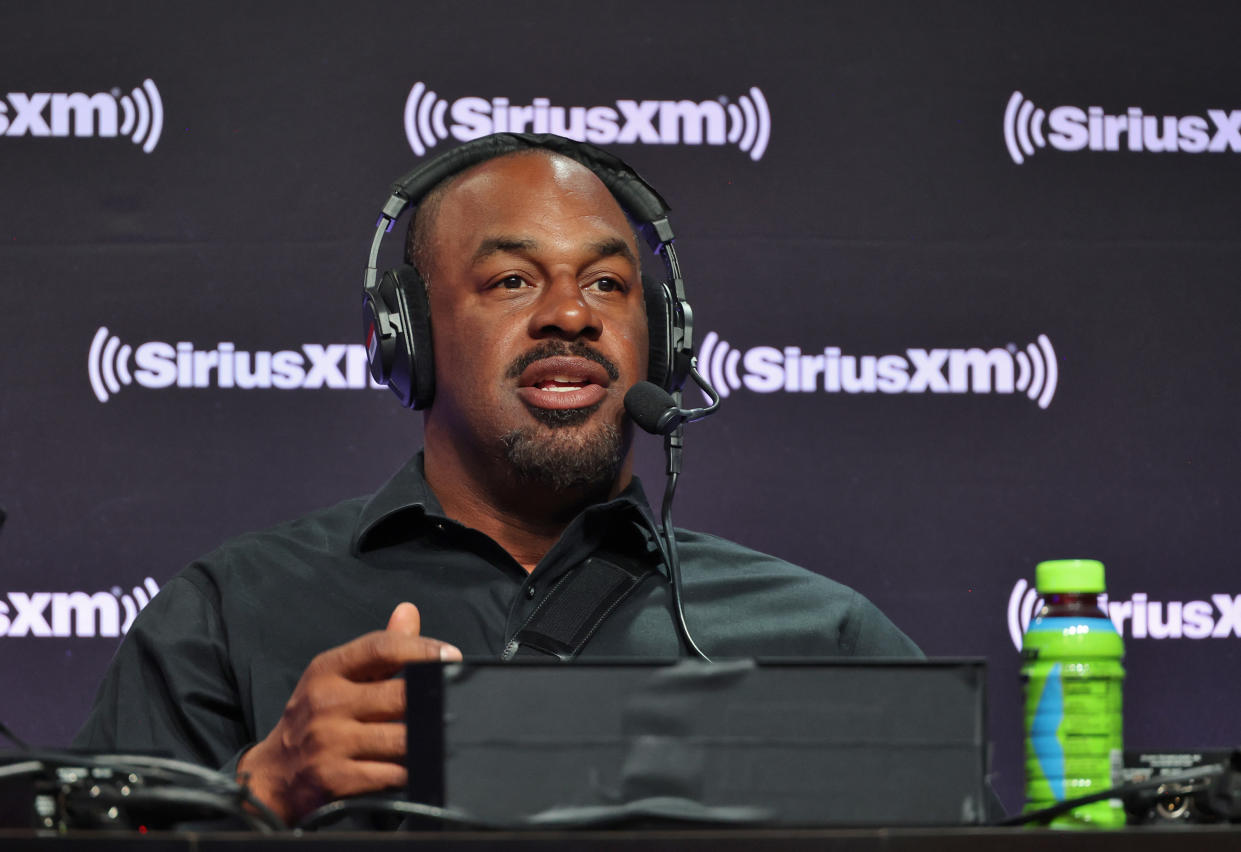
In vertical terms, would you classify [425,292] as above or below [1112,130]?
below

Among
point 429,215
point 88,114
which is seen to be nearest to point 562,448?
point 429,215

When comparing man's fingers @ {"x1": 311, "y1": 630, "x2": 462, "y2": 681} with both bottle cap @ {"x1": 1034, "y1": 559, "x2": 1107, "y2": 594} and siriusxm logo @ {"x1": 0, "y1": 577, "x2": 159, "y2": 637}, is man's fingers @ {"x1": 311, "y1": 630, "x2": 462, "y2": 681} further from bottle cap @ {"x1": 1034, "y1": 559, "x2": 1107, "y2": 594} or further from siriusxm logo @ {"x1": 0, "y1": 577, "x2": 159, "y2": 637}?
siriusxm logo @ {"x1": 0, "y1": 577, "x2": 159, "y2": 637}

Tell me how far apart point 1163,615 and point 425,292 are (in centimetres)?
125

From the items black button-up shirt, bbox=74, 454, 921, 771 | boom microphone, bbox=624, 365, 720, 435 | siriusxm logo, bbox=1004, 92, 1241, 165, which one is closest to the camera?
A: boom microphone, bbox=624, 365, 720, 435

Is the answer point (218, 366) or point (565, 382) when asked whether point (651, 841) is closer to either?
point (565, 382)

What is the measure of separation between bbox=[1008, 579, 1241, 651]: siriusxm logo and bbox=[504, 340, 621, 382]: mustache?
0.85 m

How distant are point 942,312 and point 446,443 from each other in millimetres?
863

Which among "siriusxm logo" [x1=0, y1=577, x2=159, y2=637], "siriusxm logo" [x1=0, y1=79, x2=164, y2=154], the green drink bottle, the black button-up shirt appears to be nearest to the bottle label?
the green drink bottle

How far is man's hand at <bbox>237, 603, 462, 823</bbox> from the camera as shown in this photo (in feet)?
3.14

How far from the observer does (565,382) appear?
1.64 m

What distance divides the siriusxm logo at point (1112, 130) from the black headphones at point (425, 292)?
2.42ft

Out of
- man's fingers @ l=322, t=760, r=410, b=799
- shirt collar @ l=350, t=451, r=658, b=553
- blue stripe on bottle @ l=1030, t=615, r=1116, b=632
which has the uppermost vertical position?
shirt collar @ l=350, t=451, r=658, b=553

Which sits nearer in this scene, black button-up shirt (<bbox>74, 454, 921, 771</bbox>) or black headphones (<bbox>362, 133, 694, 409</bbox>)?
black button-up shirt (<bbox>74, 454, 921, 771</bbox>)

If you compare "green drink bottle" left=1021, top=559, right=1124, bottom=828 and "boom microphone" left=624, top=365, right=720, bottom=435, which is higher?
"boom microphone" left=624, top=365, right=720, bottom=435
